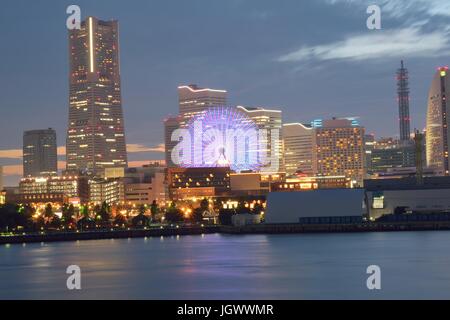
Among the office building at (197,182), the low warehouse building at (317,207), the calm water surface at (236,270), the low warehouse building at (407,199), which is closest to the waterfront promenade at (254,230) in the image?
the low warehouse building at (317,207)

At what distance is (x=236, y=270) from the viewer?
186 feet

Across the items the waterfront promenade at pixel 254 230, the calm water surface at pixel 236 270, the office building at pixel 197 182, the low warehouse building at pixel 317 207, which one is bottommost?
the calm water surface at pixel 236 270

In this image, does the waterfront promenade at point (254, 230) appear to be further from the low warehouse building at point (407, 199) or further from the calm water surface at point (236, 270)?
the calm water surface at point (236, 270)

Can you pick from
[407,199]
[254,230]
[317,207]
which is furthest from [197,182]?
[317,207]

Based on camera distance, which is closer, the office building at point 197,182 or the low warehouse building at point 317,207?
the low warehouse building at point 317,207

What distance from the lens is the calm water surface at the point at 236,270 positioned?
45.4 meters

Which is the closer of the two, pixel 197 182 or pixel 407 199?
pixel 407 199

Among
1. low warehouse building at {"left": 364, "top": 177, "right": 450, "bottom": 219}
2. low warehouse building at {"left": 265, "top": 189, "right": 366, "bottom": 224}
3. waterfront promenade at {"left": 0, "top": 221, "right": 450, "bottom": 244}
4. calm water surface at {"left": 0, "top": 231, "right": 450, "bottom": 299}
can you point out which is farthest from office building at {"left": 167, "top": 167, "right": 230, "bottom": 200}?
calm water surface at {"left": 0, "top": 231, "right": 450, "bottom": 299}

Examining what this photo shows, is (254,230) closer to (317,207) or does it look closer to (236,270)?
(317,207)

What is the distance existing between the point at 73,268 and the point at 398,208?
5596cm

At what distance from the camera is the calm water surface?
1788 inches

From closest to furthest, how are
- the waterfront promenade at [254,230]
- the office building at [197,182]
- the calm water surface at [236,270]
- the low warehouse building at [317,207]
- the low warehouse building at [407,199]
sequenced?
the calm water surface at [236,270], the waterfront promenade at [254,230], the low warehouse building at [317,207], the low warehouse building at [407,199], the office building at [197,182]
